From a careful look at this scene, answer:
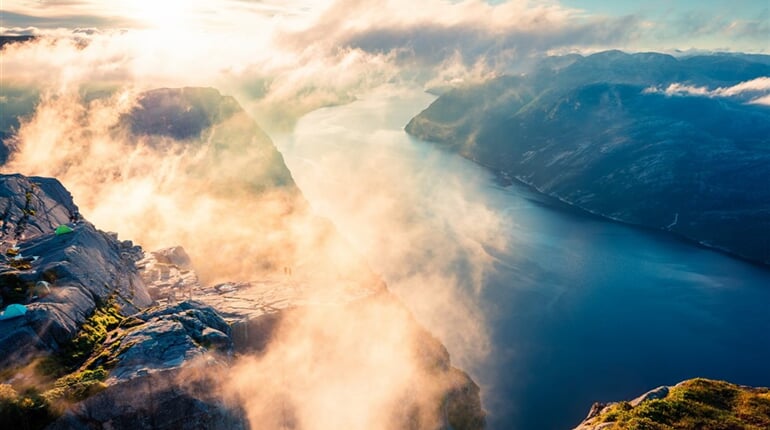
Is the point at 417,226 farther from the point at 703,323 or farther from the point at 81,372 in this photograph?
the point at 81,372

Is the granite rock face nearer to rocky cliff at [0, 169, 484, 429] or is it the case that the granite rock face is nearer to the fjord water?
rocky cliff at [0, 169, 484, 429]

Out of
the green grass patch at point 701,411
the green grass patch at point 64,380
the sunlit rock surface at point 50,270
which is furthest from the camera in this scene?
the green grass patch at point 701,411

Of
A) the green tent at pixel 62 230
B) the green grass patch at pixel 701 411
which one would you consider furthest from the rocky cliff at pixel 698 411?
the green tent at pixel 62 230

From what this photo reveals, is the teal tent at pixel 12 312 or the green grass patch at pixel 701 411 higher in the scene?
the teal tent at pixel 12 312

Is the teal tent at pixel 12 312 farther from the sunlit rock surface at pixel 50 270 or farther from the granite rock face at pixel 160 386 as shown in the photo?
the granite rock face at pixel 160 386

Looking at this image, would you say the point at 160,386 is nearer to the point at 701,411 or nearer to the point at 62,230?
the point at 62,230

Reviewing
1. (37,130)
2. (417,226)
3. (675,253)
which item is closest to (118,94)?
(37,130)

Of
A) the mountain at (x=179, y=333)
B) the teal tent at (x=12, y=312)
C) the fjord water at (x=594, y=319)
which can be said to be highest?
the teal tent at (x=12, y=312)

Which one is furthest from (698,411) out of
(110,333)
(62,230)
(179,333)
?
(62,230)

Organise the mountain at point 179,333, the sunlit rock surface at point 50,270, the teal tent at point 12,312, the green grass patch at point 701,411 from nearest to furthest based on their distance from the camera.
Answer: the mountain at point 179,333
the teal tent at point 12,312
the sunlit rock surface at point 50,270
the green grass patch at point 701,411
